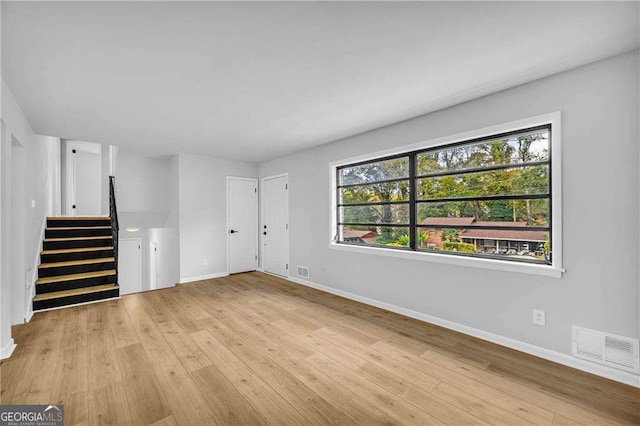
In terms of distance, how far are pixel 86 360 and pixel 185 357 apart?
2.80 ft

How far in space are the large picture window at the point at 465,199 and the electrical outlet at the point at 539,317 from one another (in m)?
0.44

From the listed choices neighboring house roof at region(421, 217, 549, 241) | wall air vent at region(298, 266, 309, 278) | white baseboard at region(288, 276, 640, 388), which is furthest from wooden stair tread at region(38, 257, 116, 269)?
neighboring house roof at region(421, 217, 549, 241)

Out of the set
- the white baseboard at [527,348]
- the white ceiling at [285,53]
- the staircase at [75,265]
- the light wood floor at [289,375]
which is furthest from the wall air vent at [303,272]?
the staircase at [75,265]

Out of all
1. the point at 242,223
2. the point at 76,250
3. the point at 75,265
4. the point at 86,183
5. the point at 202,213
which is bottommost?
the point at 75,265

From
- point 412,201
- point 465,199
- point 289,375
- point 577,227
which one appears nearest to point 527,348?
point 577,227

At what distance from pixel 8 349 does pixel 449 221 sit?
4.55 m

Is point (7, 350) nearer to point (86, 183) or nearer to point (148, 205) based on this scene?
point (148, 205)

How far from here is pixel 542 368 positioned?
2297 mm

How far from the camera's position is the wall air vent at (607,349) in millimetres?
2063

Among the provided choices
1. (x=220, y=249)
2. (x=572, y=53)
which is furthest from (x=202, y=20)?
(x=220, y=249)

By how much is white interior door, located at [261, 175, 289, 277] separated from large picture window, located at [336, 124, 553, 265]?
1816 mm

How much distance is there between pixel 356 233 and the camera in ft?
14.1

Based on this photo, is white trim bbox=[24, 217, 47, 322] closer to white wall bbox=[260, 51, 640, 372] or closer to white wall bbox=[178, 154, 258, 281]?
white wall bbox=[178, 154, 258, 281]

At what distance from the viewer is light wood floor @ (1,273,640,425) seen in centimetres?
181
